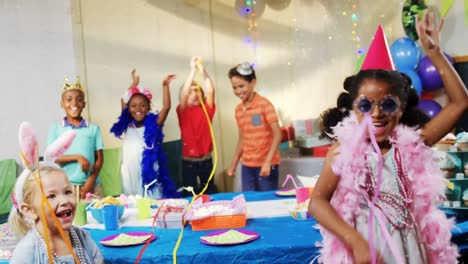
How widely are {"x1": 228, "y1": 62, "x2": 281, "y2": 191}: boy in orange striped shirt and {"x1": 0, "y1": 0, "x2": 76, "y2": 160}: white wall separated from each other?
168 centimetres

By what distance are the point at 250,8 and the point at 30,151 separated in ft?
13.2

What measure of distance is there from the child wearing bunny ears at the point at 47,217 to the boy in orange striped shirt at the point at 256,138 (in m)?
1.88

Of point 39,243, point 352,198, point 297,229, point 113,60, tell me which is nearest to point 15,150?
point 113,60

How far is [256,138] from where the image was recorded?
3.51m

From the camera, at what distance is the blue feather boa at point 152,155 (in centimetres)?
352

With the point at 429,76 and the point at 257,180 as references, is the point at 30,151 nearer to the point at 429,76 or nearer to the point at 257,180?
the point at 257,180

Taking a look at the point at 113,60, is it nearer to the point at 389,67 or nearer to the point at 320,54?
the point at 320,54

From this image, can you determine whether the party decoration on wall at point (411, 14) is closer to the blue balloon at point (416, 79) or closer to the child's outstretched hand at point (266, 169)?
the blue balloon at point (416, 79)

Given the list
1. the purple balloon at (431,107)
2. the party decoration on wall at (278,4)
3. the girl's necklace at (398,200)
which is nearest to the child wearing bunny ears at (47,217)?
the girl's necklace at (398,200)

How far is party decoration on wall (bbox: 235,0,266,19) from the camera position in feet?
17.0

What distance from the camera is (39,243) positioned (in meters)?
1.56

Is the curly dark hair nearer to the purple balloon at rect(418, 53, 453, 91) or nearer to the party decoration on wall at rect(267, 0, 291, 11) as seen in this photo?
the purple balloon at rect(418, 53, 453, 91)

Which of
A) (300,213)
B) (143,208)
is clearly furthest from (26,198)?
(300,213)

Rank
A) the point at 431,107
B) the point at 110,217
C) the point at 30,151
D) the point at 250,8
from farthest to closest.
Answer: the point at 250,8, the point at 431,107, the point at 110,217, the point at 30,151
